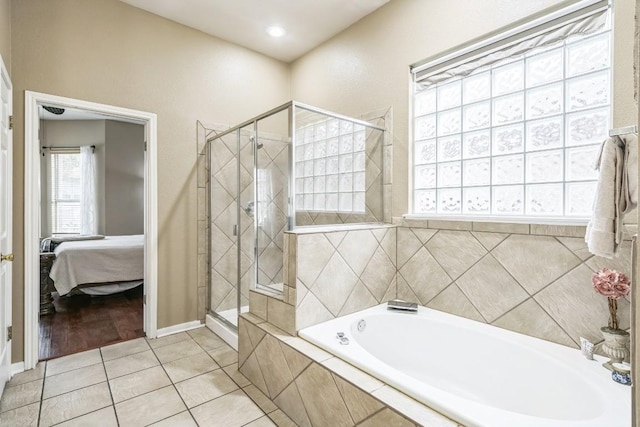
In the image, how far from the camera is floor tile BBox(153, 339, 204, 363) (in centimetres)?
252

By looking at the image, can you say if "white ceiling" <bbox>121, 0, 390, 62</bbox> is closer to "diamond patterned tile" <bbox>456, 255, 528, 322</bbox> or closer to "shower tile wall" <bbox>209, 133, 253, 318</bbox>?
"shower tile wall" <bbox>209, 133, 253, 318</bbox>

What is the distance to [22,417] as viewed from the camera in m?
1.80

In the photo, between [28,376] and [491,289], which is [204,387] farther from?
[491,289]

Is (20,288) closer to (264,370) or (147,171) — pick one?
(147,171)

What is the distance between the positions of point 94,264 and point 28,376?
6.33 feet

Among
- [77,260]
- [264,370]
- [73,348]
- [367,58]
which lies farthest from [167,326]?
[367,58]

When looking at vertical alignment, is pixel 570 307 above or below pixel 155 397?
above

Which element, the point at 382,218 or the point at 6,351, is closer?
the point at 6,351

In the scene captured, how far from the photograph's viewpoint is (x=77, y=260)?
12.5 feet

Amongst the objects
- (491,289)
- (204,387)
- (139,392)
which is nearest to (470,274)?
(491,289)

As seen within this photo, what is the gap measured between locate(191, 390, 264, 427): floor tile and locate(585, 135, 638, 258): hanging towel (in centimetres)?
192

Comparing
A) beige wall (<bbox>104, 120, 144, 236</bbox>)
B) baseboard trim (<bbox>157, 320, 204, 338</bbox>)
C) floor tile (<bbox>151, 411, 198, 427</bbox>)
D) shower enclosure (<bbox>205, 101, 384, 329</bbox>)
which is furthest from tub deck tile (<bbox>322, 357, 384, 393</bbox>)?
beige wall (<bbox>104, 120, 144, 236</bbox>)

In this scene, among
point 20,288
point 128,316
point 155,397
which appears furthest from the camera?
point 128,316

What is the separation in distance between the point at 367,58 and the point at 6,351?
353 cm
